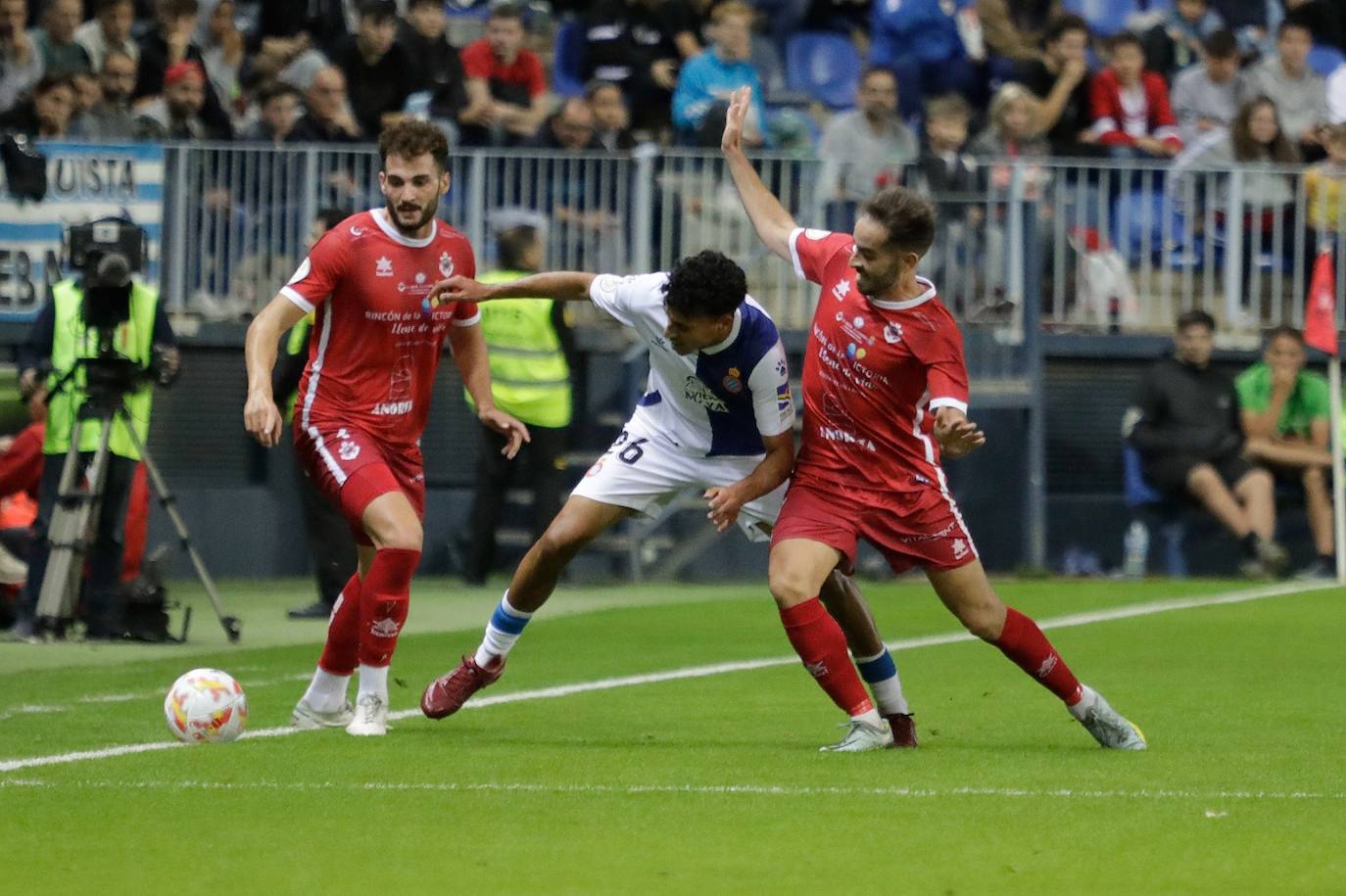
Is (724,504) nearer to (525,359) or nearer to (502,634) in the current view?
(502,634)

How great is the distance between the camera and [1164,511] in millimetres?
17781

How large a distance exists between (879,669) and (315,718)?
2149 millimetres

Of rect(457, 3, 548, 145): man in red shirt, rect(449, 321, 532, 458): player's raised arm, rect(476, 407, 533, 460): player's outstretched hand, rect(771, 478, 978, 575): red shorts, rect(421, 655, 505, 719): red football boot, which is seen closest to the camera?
rect(771, 478, 978, 575): red shorts

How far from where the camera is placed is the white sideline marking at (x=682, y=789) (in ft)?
24.0

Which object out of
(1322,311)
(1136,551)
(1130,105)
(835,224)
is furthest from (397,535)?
(1130,105)

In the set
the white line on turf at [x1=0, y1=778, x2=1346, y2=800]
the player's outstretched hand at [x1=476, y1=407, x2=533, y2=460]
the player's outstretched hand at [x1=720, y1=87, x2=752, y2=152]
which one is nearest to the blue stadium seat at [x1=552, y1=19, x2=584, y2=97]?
the player's outstretched hand at [x1=720, y1=87, x2=752, y2=152]

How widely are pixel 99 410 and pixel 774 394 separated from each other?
17.7 ft

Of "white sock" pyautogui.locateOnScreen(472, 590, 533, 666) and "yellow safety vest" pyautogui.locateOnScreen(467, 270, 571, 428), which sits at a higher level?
"yellow safety vest" pyautogui.locateOnScreen(467, 270, 571, 428)

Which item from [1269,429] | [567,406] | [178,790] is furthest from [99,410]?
[1269,429]

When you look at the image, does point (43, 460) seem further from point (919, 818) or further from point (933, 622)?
point (919, 818)

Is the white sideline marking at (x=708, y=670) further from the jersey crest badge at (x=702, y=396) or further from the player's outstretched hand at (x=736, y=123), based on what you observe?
the player's outstretched hand at (x=736, y=123)

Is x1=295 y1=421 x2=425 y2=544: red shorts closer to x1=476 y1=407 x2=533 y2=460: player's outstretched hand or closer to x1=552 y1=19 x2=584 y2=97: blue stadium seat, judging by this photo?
x1=476 y1=407 x2=533 y2=460: player's outstretched hand

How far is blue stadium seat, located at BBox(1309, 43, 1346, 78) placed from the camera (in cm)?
2156

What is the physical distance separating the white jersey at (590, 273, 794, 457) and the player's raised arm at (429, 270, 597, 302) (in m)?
0.08
